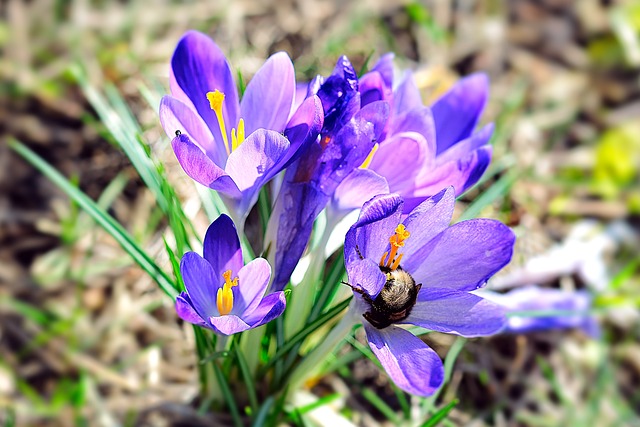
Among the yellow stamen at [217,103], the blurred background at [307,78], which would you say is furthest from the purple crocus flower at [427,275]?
the blurred background at [307,78]

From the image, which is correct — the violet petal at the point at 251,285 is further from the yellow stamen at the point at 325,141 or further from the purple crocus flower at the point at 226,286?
the yellow stamen at the point at 325,141

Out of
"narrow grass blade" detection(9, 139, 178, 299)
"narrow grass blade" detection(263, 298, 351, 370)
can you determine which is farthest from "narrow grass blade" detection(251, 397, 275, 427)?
"narrow grass blade" detection(9, 139, 178, 299)

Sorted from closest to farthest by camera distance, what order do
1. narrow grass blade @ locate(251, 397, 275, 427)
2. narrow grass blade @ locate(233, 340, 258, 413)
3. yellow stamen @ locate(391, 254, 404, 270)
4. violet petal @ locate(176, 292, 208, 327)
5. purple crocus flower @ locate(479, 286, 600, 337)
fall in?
1. violet petal @ locate(176, 292, 208, 327)
2. yellow stamen @ locate(391, 254, 404, 270)
3. narrow grass blade @ locate(233, 340, 258, 413)
4. narrow grass blade @ locate(251, 397, 275, 427)
5. purple crocus flower @ locate(479, 286, 600, 337)

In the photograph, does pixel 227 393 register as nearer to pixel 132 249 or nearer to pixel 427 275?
pixel 132 249

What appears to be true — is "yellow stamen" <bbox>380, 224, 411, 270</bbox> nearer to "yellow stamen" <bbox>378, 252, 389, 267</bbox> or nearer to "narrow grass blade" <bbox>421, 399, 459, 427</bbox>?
"yellow stamen" <bbox>378, 252, 389, 267</bbox>

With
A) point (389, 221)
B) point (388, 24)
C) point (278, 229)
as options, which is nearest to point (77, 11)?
point (388, 24)

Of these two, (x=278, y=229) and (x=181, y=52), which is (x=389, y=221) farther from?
(x=181, y=52)
